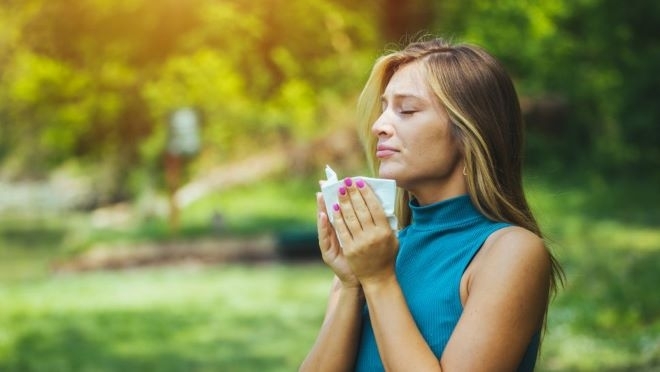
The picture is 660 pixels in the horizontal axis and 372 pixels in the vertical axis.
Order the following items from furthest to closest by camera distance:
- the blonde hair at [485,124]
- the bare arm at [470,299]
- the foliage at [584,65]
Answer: the foliage at [584,65], the blonde hair at [485,124], the bare arm at [470,299]

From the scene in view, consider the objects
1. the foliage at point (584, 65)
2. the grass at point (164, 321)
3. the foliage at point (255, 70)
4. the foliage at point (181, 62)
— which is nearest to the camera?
the grass at point (164, 321)

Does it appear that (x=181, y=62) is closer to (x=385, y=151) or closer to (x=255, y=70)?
(x=255, y=70)

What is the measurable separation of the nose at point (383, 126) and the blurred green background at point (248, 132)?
794cm

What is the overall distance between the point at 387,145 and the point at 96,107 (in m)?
17.6

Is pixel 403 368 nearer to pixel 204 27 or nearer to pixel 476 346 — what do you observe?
pixel 476 346

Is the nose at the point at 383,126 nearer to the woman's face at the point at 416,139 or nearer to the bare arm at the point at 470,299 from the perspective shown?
the woman's face at the point at 416,139

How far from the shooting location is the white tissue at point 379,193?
1.80 meters

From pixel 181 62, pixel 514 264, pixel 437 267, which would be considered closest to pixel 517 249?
pixel 514 264

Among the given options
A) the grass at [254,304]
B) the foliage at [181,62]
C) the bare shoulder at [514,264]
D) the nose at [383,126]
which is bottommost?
the grass at [254,304]

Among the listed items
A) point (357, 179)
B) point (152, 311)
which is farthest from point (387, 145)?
point (152, 311)

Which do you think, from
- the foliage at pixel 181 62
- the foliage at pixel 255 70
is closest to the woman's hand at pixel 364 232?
the foliage at pixel 255 70

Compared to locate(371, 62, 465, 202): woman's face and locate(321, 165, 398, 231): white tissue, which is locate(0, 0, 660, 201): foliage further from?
locate(321, 165, 398, 231): white tissue

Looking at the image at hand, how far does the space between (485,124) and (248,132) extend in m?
19.1

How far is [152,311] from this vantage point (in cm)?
1056
